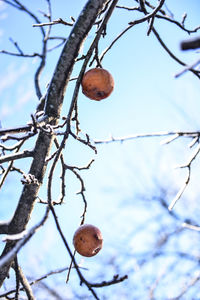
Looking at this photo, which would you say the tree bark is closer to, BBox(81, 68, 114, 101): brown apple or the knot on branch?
the knot on branch

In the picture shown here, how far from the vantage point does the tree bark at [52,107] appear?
141 centimetres

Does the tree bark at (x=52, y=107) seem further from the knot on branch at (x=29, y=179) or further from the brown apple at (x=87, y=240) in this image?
the brown apple at (x=87, y=240)

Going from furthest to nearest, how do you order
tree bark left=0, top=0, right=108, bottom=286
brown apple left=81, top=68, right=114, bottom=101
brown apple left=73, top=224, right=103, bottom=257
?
brown apple left=73, top=224, right=103, bottom=257 → brown apple left=81, top=68, right=114, bottom=101 → tree bark left=0, top=0, right=108, bottom=286

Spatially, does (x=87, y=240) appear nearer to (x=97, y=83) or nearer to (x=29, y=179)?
(x=29, y=179)

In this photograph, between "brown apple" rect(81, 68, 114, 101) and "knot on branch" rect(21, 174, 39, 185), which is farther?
"brown apple" rect(81, 68, 114, 101)

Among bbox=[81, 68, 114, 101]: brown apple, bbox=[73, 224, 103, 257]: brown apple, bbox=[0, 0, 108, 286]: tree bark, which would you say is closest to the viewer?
bbox=[0, 0, 108, 286]: tree bark

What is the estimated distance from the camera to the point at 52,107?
1517 mm

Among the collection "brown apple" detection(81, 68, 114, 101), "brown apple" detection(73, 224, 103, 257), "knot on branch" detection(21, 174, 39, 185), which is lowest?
"brown apple" detection(73, 224, 103, 257)

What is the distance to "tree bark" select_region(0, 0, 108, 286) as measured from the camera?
1.41 m

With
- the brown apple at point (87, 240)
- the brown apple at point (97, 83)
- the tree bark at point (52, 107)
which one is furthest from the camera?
the brown apple at point (87, 240)

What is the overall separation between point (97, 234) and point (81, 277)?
2.27ft

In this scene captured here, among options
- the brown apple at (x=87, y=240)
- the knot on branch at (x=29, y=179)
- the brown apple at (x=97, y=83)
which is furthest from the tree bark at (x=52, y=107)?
the brown apple at (x=87, y=240)

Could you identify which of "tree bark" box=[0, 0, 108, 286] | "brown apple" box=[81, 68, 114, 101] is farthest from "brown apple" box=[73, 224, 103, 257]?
"brown apple" box=[81, 68, 114, 101]

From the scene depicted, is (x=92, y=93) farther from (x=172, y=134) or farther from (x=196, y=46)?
(x=196, y=46)
